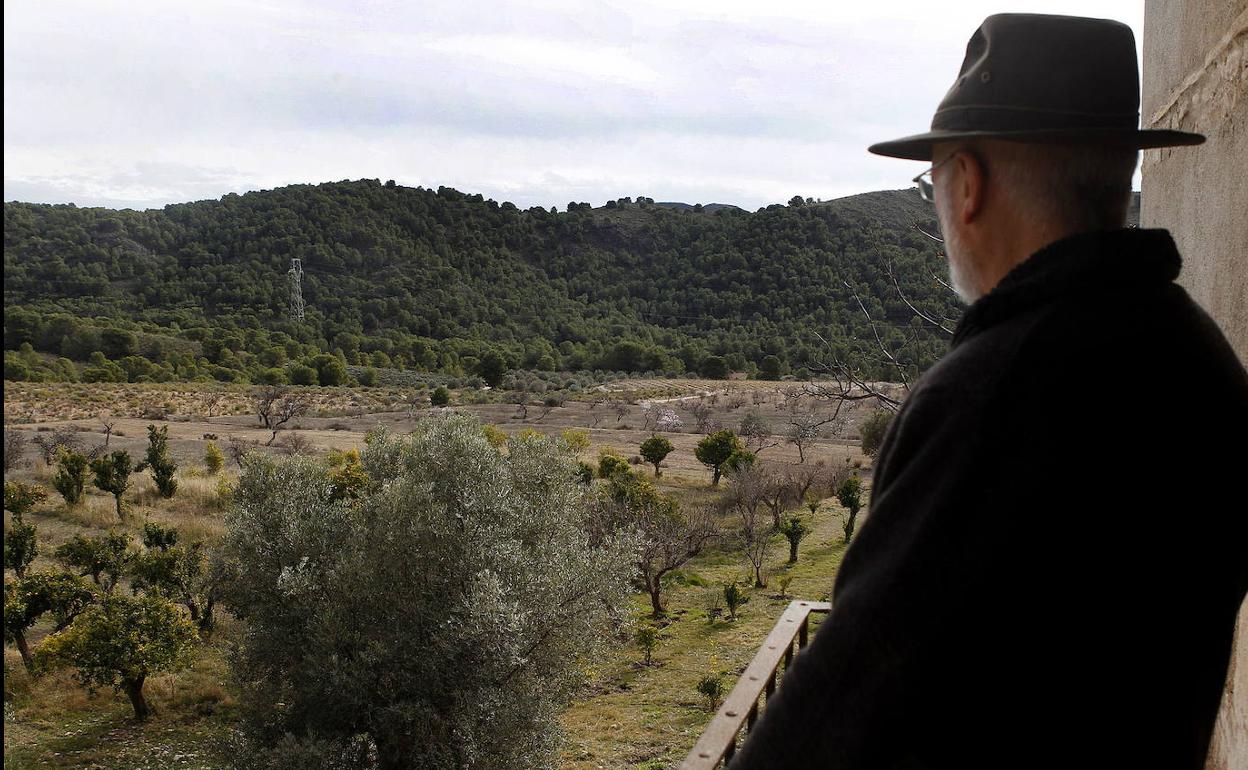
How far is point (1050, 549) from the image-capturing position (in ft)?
2.56

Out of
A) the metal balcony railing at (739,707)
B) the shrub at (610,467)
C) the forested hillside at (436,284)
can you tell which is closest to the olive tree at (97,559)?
the shrub at (610,467)

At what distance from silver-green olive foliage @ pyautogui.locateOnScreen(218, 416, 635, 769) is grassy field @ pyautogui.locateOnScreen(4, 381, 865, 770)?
873mm

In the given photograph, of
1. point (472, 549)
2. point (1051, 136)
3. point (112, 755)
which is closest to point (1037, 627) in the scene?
point (1051, 136)

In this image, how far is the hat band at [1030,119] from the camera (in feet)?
3.06

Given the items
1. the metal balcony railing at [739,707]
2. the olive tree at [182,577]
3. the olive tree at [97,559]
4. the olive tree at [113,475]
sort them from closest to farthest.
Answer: the metal balcony railing at [739,707] → the olive tree at [182,577] → the olive tree at [97,559] → the olive tree at [113,475]

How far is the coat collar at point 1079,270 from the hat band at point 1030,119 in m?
0.12

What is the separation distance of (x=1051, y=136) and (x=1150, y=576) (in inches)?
17.2

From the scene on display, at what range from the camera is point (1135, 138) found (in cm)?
95

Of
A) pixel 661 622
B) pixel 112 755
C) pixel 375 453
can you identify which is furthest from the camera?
pixel 661 622

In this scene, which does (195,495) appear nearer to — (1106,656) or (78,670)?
(78,670)

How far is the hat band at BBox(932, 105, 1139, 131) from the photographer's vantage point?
36.8 inches

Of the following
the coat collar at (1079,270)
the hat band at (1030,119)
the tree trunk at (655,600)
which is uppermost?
the hat band at (1030,119)

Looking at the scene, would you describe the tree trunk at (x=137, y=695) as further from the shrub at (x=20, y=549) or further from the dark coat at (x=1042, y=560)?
the dark coat at (x=1042, y=560)

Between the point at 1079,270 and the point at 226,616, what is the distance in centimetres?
1726
